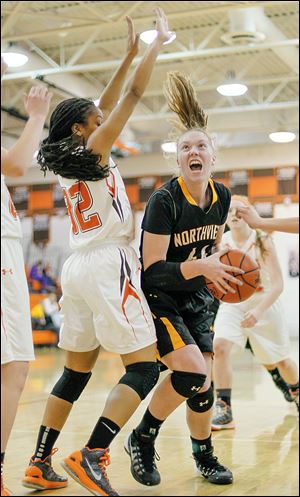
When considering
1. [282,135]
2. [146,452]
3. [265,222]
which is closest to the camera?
[146,452]

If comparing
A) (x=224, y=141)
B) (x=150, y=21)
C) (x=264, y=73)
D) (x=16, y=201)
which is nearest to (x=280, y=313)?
(x=150, y=21)

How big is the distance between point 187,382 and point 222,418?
2364 mm

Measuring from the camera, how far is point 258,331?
6.39 metres

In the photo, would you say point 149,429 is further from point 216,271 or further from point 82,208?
point 82,208

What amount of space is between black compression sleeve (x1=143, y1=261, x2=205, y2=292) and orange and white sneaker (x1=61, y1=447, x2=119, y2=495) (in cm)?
80

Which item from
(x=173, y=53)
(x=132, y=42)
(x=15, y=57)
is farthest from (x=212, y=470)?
(x=173, y=53)

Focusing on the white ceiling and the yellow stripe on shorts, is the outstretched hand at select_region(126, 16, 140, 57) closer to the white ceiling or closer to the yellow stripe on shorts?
the yellow stripe on shorts

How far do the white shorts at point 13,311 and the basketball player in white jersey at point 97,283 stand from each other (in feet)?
1.14

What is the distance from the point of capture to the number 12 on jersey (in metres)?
3.44

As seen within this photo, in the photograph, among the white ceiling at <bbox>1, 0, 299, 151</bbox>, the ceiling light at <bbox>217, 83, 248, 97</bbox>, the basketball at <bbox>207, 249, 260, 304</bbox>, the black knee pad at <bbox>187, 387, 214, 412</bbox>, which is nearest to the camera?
the black knee pad at <bbox>187, 387, 214, 412</bbox>

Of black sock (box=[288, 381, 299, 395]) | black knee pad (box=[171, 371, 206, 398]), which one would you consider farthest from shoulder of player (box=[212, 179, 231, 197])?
black sock (box=[288, 381, 299, 395])

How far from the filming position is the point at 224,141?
1961 centimetres

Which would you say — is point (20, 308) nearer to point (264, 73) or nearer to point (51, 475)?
point (51, 475)

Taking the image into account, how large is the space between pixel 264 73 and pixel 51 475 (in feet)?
47.0
